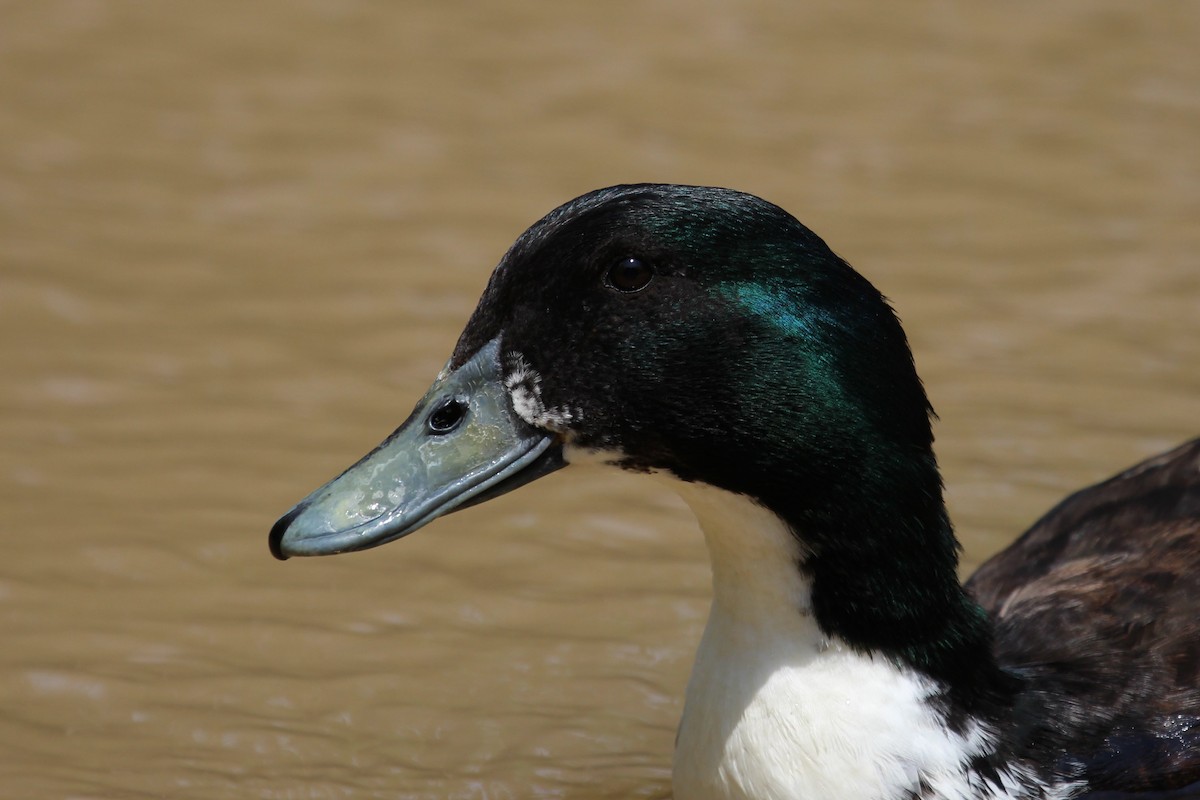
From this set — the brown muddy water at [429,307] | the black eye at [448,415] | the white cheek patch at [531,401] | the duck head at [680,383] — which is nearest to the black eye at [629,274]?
the duck head at [680,383]

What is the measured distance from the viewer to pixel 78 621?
5297 millimetres

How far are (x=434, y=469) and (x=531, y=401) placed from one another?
25cm

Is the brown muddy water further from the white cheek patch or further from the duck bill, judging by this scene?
the white cheek patch

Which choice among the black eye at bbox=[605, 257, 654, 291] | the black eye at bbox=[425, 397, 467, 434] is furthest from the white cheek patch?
the black eye at bbox=[605, 257, 654, 291]

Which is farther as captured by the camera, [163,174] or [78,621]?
[163,174]

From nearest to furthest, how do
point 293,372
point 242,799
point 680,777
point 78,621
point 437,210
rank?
point 680,777 < point 242,799 < point 78,621 < point 293,372 < point 437,210

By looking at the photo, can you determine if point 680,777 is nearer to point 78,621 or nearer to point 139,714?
point 139,714

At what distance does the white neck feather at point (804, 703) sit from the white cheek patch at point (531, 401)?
32 centimetres

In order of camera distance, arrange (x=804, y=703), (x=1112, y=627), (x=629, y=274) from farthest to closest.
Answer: (x=1112, y=627)
(x=804, y=703)
(x=629, y=274)

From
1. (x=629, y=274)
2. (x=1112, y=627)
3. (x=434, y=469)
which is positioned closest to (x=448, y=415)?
(x=434, y=469)

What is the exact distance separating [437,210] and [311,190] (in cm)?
59

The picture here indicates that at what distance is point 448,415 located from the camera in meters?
3.83

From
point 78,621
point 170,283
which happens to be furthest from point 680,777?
point 170,283

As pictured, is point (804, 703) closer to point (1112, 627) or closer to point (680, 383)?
point (680, 383)
